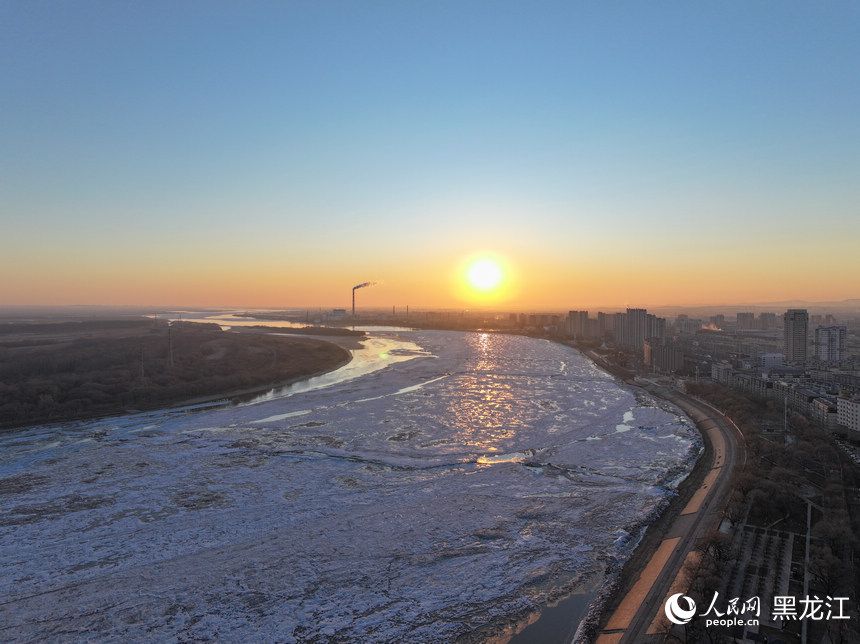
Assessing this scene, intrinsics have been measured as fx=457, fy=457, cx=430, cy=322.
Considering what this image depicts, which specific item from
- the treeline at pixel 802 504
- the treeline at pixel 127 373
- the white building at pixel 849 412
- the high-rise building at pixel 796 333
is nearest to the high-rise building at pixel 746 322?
the high-rise building at pixel 796 333

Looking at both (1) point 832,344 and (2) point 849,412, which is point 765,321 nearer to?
(1) point 832,344

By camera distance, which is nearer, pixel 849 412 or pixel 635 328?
pixel 849 412

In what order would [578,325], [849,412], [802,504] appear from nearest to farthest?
[802,504], [849,412], [578,325]

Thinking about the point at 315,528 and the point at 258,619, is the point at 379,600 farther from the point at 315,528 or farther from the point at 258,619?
the point at 315,528

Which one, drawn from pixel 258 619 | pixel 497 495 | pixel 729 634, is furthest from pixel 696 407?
pixel 258 619

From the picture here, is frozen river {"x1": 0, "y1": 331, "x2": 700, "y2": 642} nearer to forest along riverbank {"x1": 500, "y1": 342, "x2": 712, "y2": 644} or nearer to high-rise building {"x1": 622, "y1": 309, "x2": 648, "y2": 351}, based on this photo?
forest along riverbank {"x1": 500, "y1": 342, "x2": 712, "y2": 644}

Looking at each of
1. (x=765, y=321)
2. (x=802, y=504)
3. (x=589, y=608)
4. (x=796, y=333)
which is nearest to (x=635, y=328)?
(x=796, y=333)

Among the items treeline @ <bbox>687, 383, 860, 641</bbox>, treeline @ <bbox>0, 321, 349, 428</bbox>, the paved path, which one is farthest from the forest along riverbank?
treeline @ <bbox>0, 321, 349, 428</bbox>
